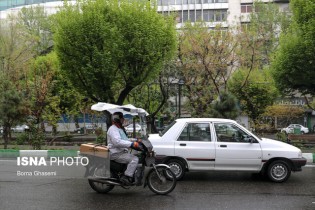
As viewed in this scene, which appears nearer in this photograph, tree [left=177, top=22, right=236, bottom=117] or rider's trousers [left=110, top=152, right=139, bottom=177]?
rider's trousers [left=110, top=152, right=139, bottom=177]

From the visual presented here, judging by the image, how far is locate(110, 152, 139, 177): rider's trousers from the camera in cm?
852

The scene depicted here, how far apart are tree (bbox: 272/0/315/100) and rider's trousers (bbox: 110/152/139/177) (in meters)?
12.0

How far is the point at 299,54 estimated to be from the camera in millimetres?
18203

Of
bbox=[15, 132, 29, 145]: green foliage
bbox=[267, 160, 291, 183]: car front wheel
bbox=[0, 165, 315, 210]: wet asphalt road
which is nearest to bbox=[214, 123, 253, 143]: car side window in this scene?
bbox=[267, 160, 291, 183]: car front wheel

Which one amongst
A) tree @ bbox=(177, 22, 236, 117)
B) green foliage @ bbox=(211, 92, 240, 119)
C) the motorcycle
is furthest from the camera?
tree @ bbox=(177, 22, 236, 117)

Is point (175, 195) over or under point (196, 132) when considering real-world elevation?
under

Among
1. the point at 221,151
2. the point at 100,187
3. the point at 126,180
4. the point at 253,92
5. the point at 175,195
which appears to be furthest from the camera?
the point at 253,92

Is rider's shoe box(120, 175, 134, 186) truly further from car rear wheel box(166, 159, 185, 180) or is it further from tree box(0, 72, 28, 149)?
Answer: tree box(0, 72, 28, 149)

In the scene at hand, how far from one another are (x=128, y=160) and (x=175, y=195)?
1.31m

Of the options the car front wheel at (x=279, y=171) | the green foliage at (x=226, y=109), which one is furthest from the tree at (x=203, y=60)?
the car front wheel at (x=279, y=171)

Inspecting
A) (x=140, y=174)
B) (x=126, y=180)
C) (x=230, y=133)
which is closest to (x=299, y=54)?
(x=230, y=133)

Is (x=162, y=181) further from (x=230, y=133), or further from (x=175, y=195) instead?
(x=230, y=133)

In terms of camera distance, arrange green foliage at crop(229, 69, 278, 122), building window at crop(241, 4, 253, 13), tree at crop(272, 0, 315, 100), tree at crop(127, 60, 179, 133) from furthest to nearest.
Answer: building window at crop(241, 4, 253, 13)
green foliage at crop(229, 69, 278, 122)
tree at crop(127, 60, 179, 133)
tree at crop(272, 0, 315, 100)

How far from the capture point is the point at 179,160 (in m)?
10.5
